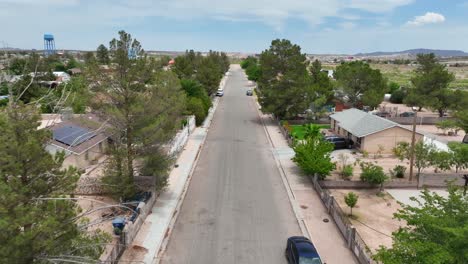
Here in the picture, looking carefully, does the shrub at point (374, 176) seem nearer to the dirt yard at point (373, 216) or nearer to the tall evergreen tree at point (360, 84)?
the dirt yard at point (373, 216)

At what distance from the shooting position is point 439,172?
1131 inches

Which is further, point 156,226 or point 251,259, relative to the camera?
point 156,226

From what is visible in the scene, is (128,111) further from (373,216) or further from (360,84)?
(360,84)

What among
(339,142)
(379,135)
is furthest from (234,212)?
(379,135)

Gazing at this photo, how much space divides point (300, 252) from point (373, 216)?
7897mm

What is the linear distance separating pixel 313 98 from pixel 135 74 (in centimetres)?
3033

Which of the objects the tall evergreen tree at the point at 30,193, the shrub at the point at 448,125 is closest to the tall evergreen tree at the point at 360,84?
the shrub at the point at 448,125

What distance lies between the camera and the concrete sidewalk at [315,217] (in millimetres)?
17641

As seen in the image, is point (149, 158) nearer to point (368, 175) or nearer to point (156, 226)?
point (156, 226)

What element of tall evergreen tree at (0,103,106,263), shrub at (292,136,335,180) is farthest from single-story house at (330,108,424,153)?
tall evergreen tree at (0,103,106,263)

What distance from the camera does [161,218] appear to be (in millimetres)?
21047

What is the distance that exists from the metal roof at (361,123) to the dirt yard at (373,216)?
1057 centimetres

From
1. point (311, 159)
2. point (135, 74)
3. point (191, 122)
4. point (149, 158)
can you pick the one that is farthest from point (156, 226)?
point (191, 122)

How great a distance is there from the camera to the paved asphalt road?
17781 mm
